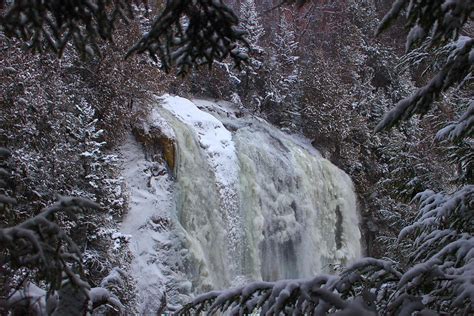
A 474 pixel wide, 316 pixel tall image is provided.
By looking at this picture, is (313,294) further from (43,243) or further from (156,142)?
(156,142)

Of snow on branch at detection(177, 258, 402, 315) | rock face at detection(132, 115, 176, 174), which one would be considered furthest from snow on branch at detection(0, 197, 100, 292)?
rock face at detection(132, 115, 176, 174)

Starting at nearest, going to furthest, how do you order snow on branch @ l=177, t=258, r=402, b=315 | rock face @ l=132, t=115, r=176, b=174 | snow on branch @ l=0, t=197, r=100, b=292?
snow on branch @ l=0, t=197, r=100, b=292 < snow on branch @ l=177, t=258, r=402, b=315 < rock face @ l=132, t=115, r=176, b=174

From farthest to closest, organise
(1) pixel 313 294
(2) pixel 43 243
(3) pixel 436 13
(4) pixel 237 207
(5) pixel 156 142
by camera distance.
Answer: (4) pixel 237 207 < (5) pixel 156 142 < (1) pixel 313 294 < (3) pixel 436 13 < (2) pixel 43 243

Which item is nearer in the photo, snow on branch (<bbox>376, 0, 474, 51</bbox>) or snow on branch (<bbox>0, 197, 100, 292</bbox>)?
snow on branch (<bbox>0, 197, 100, 292</bbox>)

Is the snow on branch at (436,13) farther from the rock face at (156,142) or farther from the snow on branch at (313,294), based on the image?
the rock face at (156,142)

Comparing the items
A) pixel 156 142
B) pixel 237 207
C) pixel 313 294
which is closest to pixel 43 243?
pixel 313 294

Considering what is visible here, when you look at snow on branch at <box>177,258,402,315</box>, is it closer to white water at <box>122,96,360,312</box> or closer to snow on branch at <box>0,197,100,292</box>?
snow on branch at <box>0,197,100,292</box>

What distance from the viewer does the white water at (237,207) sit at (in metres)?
9.65

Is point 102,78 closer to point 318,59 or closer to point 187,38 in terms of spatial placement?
point 187,38

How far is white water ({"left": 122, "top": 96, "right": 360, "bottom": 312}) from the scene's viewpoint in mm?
9648

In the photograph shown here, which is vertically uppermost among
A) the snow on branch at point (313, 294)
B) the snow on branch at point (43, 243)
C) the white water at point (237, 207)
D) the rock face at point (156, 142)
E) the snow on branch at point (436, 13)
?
the snow on branch at point (436, 13)

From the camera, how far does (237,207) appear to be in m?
11.3

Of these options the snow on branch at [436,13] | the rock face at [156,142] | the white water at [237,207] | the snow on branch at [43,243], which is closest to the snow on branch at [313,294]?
the snow on branch at [43,243]

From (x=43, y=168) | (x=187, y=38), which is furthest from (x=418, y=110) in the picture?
(x=43, y=168)
